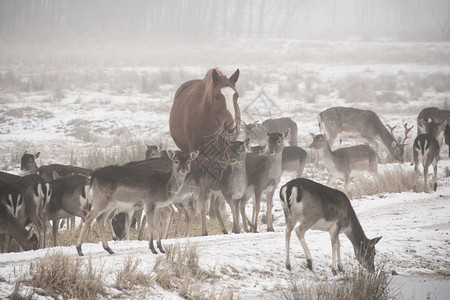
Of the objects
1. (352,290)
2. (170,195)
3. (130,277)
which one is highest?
(170,195)

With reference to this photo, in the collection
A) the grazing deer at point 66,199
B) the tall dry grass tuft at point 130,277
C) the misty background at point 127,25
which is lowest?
the tall dry grass tuft at point 130,277

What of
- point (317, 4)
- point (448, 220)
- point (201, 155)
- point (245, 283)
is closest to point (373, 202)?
point (448, 220)

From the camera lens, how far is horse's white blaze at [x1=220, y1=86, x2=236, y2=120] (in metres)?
11.2

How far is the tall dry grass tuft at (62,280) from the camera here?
6.45 metres

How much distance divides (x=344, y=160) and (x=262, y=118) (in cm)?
1143

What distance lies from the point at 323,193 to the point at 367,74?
35.1 meters

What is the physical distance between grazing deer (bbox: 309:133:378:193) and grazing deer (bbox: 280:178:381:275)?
6.38 m

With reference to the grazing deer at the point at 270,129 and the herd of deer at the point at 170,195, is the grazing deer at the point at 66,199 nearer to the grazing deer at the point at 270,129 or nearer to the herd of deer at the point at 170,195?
the herd of deer at the point at 170,195

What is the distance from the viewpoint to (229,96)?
37.0 ft

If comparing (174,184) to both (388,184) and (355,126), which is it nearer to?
(388,184)

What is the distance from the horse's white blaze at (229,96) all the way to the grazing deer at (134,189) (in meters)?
2.44

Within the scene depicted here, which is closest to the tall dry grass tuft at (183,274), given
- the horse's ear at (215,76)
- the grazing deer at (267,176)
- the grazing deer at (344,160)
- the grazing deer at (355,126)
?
the grazing deer at (267,176)

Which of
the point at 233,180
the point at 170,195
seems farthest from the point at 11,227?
the point at 233,180

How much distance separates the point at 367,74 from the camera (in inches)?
1645
